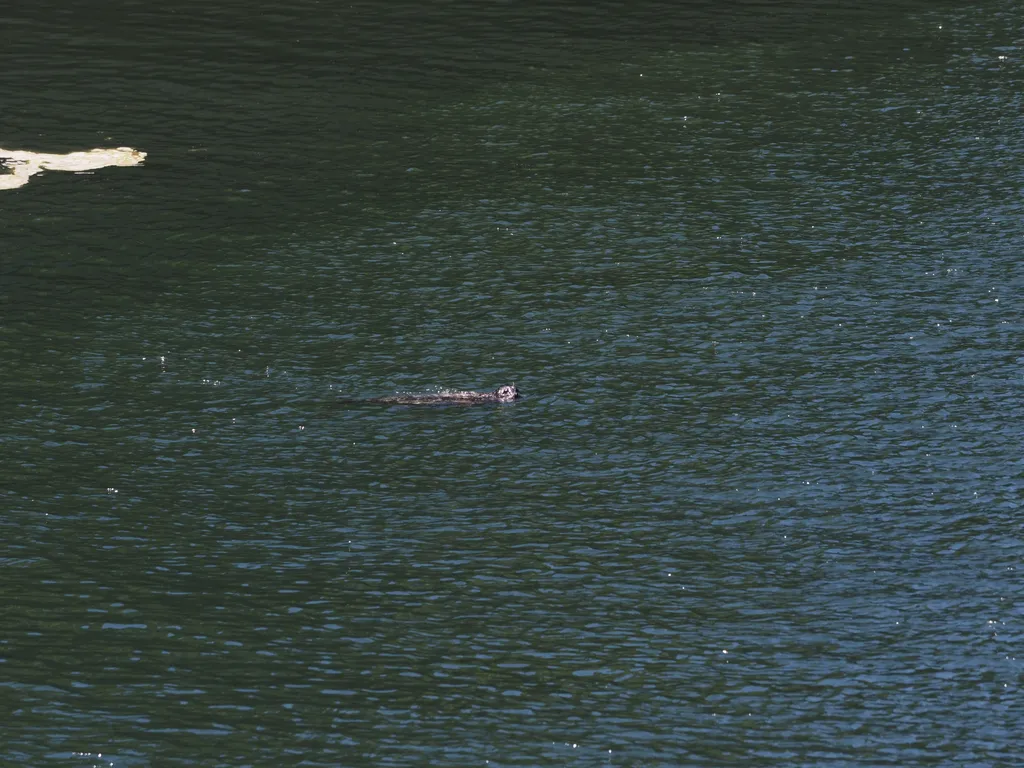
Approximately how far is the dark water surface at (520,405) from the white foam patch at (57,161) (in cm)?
73

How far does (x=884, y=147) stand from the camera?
43250mm

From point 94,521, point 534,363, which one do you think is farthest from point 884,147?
point 94,521

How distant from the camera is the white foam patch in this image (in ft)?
140

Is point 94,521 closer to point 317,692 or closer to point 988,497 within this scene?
point 317,692

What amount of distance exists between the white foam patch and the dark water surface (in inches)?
28.7

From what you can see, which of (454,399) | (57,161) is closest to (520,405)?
(454,399)

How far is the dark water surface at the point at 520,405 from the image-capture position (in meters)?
23.5

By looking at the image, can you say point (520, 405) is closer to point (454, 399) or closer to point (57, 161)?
point (454, 399)

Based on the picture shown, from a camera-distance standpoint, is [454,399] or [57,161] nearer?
[454,399]

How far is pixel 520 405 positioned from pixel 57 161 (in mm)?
17632

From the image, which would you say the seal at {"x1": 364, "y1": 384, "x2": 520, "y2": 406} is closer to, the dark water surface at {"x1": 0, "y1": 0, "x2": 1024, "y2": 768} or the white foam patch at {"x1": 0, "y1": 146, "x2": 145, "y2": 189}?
the dark water surface at {"x1": 0, "y1": 0, "x2": 1024, "y2": 768}

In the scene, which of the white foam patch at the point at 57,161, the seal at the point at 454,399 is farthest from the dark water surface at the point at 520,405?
the white foam patch at the point at 57,161

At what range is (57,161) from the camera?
143 ft

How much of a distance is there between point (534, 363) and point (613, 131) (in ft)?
44.0
